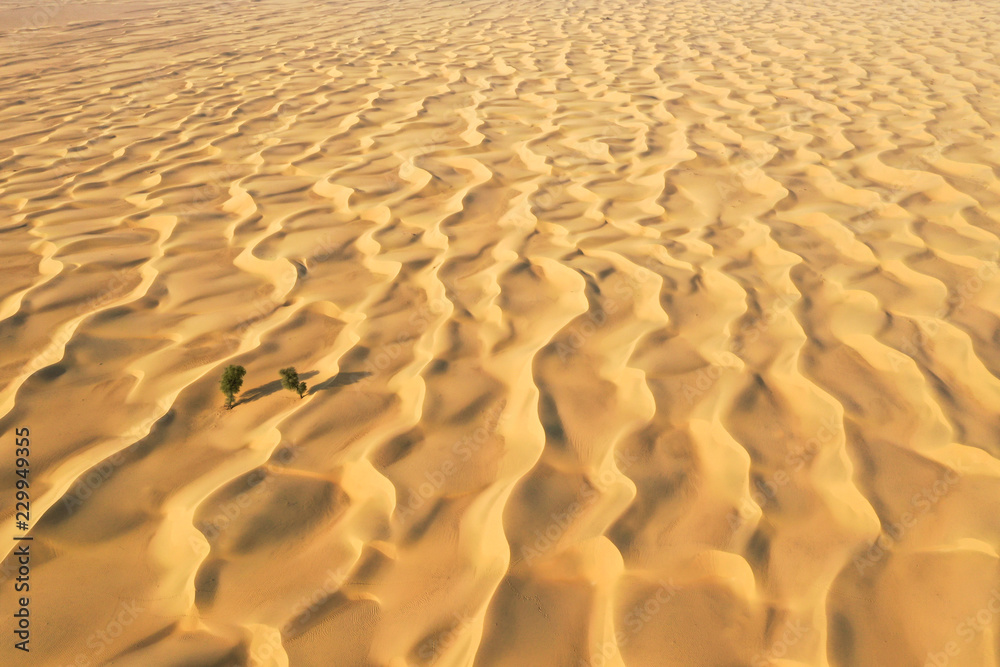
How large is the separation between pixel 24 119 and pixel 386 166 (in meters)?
3.26

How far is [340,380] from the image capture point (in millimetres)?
2191

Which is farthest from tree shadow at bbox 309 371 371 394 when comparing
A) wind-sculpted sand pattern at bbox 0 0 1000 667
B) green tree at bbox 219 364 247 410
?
green tree at bbox 219 364 247 410

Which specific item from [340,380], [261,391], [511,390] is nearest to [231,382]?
[261,391]

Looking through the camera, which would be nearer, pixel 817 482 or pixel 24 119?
pixel 817 482

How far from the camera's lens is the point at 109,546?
5.41ft

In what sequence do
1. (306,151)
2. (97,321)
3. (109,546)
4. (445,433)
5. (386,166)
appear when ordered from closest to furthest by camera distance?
(109,546) → (445,433) → (97,321) → (386,166) → (306,151)

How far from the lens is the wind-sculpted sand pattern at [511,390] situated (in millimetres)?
1515

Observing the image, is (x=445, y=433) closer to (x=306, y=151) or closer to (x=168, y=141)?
(x=306, y=151)

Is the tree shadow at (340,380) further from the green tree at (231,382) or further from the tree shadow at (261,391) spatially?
the green tree at (231,382)

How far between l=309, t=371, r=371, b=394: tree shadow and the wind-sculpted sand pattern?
19 millimetres

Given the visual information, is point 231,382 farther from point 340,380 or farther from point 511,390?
point 511,390

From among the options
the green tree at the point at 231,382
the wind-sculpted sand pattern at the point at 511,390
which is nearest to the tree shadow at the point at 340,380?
the wind-sculpted sand pattern at the point at 511,390

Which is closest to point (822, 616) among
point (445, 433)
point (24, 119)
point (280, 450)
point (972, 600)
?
point (972, 600)

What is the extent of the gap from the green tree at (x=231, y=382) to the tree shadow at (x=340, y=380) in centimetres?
22
